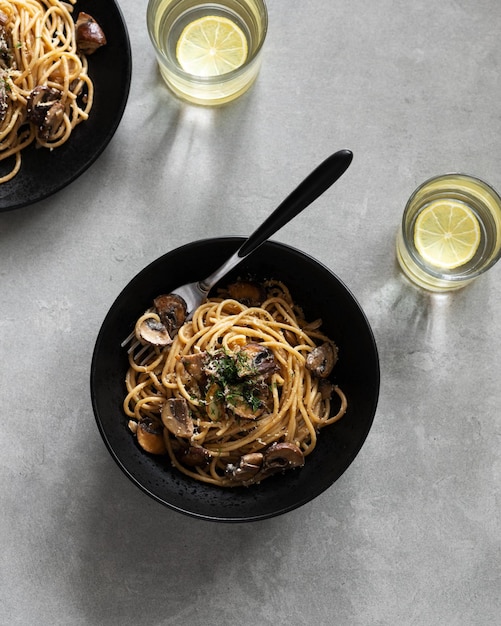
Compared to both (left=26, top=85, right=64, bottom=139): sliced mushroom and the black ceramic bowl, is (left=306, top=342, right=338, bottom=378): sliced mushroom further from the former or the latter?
(left=26, top=85, right=64, bottom=139): sliced mushroom

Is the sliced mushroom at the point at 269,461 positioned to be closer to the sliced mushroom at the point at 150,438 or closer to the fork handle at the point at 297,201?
the sliced mushroom at the point at 150,438

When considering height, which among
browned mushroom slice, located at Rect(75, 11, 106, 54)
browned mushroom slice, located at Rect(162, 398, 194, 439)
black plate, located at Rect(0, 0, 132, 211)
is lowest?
browned mushroom slice, located at Rect(162, 398, 194, 439)

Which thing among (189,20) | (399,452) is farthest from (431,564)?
(189,20)

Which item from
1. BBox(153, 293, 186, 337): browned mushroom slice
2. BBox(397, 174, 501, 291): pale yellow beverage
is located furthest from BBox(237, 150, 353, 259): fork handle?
BBox(397, 174, 501, 291): pale yellow beverage

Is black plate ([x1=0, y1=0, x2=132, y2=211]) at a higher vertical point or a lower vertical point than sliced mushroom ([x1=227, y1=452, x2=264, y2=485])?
higher

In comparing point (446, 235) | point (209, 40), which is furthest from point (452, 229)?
point (209, 40)

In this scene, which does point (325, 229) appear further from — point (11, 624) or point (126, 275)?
point (11, 624)
